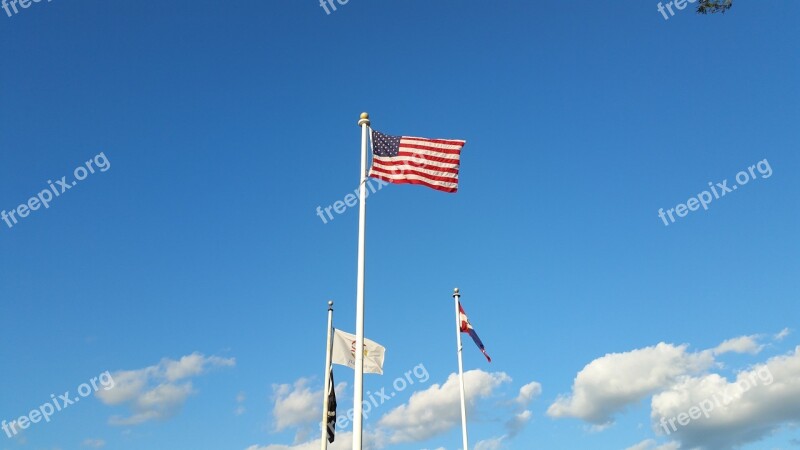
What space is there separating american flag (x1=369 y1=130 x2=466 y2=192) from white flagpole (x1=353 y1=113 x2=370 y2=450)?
0.96ft

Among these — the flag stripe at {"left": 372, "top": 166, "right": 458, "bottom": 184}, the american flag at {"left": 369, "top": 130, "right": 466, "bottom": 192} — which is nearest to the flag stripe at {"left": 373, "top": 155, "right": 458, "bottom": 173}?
the american flag at {"left": 369, "top": 130, "right": 466, "bottom": 192}

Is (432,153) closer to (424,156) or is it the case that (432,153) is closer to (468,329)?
(424,156)

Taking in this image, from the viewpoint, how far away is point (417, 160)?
17.5m

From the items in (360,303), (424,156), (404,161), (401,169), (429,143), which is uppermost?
(429,143)

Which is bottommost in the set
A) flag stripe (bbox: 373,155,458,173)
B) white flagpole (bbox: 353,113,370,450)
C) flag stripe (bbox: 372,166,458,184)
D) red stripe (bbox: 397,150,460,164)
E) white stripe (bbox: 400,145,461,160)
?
white flagpole (bbox: 353,113,370,450)

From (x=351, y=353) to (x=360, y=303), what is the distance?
31.5ft

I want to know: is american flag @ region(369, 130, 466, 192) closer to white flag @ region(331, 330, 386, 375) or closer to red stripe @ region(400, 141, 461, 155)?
red stripe @ region(400, 141, 461, 155)

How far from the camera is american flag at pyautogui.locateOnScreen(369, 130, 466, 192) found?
683 inches

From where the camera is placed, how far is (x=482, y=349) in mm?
30391

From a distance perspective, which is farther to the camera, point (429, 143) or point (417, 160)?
point (429, 143)

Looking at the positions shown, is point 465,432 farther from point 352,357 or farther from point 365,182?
point 365,182

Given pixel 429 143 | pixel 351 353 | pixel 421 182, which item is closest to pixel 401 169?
pixel 421 182

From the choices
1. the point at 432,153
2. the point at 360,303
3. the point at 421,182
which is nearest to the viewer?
the point at 360,303

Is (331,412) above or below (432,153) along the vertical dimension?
below
